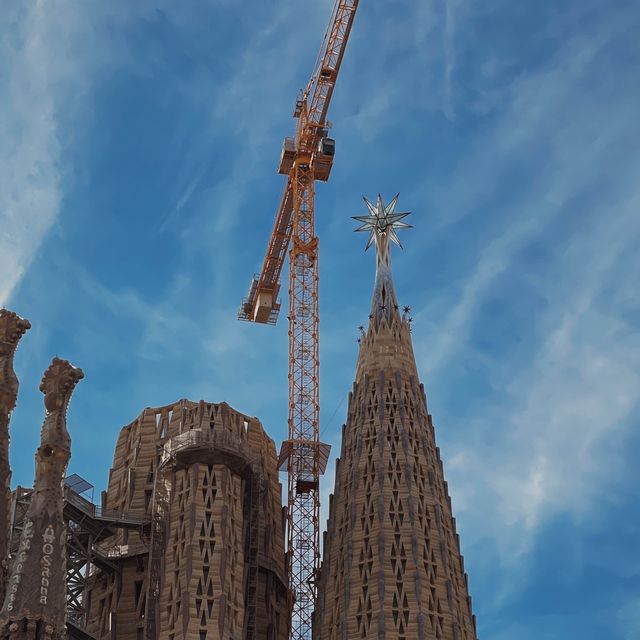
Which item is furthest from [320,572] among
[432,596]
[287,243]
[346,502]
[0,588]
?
[0,588]

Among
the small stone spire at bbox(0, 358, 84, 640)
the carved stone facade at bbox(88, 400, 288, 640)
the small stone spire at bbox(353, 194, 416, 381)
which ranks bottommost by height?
the small stone spire at bbox(0, 358, 84, 640)

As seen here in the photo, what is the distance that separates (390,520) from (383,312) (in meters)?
15.3

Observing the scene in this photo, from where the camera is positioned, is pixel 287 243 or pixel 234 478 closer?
pixel 234 478

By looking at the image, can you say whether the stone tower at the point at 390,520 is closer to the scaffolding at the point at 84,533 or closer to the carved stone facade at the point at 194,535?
the carved stone facade at the point at 194,535

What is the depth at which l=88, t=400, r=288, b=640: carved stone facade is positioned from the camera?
6631 cm

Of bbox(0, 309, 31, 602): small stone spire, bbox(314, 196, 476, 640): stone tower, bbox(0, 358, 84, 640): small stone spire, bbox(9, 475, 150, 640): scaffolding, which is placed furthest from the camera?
bbox(9, 475, 150, 640): scaffolding

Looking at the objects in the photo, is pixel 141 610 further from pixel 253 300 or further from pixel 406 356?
pixel 253 300

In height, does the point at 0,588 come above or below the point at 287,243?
below

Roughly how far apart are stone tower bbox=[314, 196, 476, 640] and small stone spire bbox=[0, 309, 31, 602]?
26.8 metres

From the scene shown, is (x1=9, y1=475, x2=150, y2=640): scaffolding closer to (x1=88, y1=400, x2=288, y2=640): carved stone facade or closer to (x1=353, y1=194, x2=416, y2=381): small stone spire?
(x1=88, y1=400, x2=288, y2=640): carved stone facade

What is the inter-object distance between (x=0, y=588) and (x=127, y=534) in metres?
33.4

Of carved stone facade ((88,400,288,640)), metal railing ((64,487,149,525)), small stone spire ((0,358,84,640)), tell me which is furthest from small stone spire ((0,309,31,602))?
metal railing ((64,487,149,525))

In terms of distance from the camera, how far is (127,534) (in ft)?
246

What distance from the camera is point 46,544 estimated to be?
4034 centimetres
